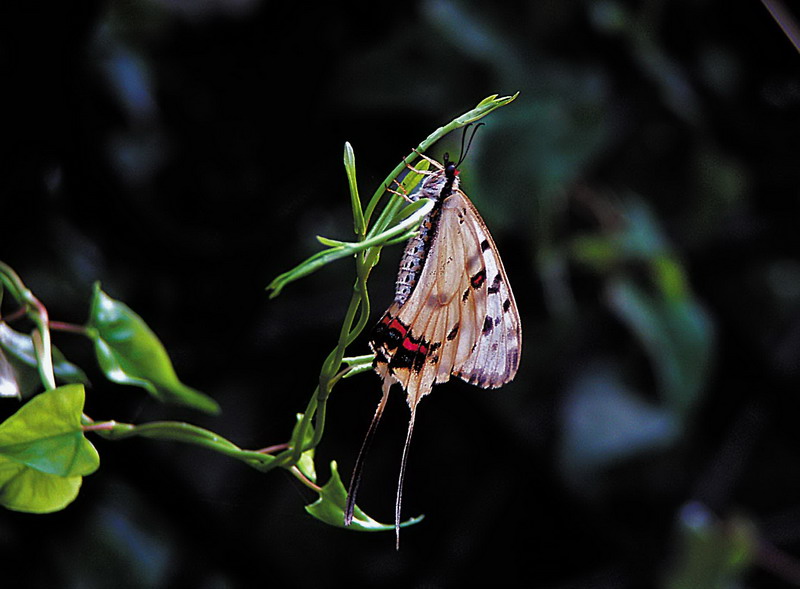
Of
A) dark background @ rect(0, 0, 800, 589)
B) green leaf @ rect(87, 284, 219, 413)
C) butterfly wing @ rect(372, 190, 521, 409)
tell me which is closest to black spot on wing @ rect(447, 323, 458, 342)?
butterfly wing @ rect(372, 190, 521, 409)

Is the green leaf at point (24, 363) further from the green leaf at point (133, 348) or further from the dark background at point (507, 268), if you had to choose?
the dark background at point (507, 268)

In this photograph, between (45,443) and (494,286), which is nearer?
(45,443)

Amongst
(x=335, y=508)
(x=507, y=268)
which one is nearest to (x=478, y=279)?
(x=335, y=508)

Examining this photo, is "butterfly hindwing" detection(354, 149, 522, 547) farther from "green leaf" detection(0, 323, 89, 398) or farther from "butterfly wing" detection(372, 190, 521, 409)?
"green leaf" detection(0, 323, 89, 398)

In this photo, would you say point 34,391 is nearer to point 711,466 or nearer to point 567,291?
point 567,291

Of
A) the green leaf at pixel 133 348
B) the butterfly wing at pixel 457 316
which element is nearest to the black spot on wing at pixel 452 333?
the butterfly wing at pixel 457 316

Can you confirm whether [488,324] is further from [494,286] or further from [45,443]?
[45,443]

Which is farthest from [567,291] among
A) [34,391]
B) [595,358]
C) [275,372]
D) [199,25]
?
[34,391]
